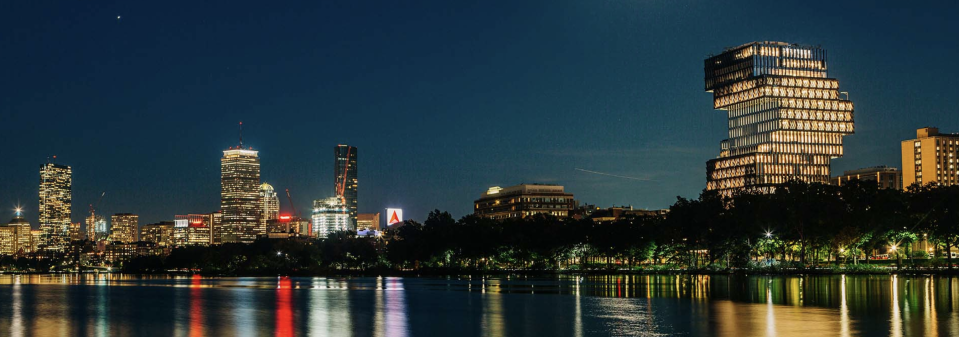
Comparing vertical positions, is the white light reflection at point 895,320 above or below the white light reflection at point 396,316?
above

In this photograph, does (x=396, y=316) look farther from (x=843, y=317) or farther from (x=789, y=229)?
(x=789, y=229)

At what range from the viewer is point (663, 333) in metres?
47.9

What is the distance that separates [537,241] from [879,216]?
2646 inches

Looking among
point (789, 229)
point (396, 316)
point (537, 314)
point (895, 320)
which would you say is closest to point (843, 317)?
point (895, 320)

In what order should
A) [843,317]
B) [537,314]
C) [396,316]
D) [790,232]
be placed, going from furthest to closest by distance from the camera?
[790,232] → [396,316] → [537,314] → [843,317]

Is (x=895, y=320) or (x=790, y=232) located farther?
(x=790, y=232)

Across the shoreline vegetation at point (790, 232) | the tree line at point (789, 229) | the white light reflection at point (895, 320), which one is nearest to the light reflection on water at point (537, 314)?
the white light reflection at point (895, 320)

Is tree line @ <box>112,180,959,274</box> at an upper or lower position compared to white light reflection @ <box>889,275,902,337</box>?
upper

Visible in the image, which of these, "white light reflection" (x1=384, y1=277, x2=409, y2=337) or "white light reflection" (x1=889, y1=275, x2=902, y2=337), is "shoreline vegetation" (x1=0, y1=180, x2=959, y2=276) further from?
"white light reflection" (x1=384, y1=277, x2=409, y2=337)

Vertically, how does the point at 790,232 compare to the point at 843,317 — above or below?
above

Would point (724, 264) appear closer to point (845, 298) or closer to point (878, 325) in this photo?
point (845, 298)

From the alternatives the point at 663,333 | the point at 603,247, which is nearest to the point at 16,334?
the point at 663,333

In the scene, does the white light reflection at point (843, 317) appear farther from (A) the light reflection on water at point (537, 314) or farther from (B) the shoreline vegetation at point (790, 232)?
(B) the shoreline vegetation at point (790, 232)

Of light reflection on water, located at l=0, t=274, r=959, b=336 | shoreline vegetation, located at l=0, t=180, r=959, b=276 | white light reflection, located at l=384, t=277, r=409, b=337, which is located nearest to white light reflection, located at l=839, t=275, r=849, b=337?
light reflection on water, located at l=0, t=274, r=959, b=336
